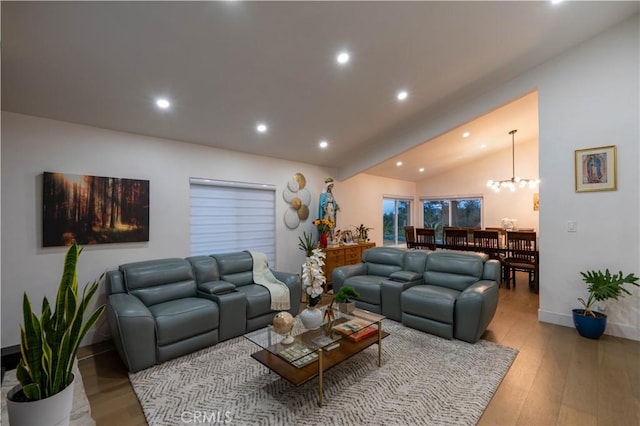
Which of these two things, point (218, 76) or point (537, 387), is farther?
point (218, 76)

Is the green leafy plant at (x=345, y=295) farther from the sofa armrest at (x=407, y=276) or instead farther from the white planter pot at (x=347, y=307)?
the sofa armrest at (x=407, y=276)

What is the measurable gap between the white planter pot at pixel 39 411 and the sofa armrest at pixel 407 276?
3293mm

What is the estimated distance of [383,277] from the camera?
4.13 meters

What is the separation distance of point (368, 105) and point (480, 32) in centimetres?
142

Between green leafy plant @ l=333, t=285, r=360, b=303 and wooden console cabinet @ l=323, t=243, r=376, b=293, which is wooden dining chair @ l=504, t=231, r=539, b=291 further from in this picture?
green leafy plant @ l=333, t=285, r=360, b=303

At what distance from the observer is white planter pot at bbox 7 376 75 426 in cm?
137

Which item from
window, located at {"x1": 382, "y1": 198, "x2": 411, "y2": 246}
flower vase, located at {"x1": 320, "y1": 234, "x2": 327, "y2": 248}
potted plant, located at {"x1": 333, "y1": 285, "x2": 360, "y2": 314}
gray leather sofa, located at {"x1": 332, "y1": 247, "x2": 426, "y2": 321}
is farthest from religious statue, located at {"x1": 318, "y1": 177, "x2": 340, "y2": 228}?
potted plant, located at {"x1": 333, "y1": 285, "x2": 360, "y2": 314}

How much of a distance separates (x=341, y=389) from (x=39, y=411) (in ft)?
6.04

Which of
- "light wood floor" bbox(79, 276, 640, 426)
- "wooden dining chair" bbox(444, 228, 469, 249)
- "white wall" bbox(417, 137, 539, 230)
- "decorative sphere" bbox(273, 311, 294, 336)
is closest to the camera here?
"light wood floor" bbox(79, 276, 640, 426)

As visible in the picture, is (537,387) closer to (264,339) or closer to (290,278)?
(264,339)

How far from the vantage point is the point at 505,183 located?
19.0 ft

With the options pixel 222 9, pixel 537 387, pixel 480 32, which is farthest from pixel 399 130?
pixel 537 387

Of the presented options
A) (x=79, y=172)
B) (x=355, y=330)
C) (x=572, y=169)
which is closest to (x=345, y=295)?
(x=355, y=330)

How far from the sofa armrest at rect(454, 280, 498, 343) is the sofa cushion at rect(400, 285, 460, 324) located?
9cm
